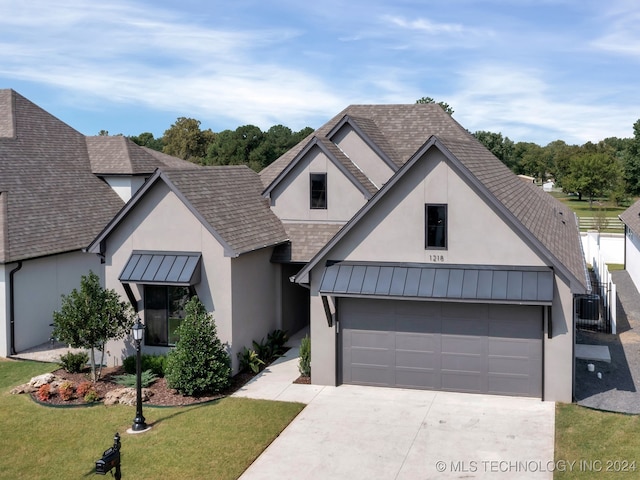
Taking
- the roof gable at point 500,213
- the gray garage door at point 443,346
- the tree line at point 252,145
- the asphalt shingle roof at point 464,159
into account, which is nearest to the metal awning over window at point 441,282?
the roof gable at point 500,213

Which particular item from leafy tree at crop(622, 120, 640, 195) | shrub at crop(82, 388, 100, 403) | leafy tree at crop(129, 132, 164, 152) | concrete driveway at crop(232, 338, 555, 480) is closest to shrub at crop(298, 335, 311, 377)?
concrete driveway at crop(232, 338, 555, 480)

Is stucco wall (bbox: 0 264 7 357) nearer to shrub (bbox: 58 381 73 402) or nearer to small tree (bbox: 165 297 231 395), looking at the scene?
shrub (bbox: 58 381 73 402)

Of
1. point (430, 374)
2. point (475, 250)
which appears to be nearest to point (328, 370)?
point (430, 374)

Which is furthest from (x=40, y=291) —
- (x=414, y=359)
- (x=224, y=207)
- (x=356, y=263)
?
(x=414, y=359)

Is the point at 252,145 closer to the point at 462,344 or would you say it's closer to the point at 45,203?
the point at 45,203

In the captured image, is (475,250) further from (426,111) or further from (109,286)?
(426,111)
